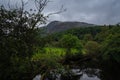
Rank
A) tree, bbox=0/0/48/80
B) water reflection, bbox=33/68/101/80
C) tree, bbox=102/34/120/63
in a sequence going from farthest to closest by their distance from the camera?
tree, bbox=102/34/120/63, water reflection, bbox=33/68/101/80, tree, bbox=0/0/48/80

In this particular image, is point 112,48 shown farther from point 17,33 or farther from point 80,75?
point 17,33

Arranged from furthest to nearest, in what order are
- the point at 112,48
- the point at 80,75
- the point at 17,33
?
the point at 112,48 < the point at 80,75 < the point at 17,33

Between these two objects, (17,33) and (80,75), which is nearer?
(17,33)

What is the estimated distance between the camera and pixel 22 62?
19328mm

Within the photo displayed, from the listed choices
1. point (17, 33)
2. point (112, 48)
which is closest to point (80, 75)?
point (112, 48)

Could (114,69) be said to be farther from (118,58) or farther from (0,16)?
(0,16)

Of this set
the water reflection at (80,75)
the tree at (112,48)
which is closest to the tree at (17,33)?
the water reflection at (80,75)

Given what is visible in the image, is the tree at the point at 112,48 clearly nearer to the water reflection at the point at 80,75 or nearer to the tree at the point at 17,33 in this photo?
the water reflection at the point at 80,75

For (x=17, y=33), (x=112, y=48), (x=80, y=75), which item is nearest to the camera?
(x=17, y=33)

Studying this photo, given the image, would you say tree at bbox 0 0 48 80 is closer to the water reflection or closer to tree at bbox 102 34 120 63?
the water reflection

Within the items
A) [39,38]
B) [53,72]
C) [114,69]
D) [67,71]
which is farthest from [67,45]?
[39,38]

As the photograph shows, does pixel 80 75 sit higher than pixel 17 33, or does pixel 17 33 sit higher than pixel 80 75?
pixel 17 33

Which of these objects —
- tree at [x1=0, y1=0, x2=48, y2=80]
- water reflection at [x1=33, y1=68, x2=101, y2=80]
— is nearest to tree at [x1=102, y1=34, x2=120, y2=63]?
water reflection at [x1=33, y1=68, x2=101, y2=80]

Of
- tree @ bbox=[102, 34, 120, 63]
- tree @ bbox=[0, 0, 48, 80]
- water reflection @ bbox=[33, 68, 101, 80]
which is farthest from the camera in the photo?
tree @ bbox=[102, 34, 120, 63]
